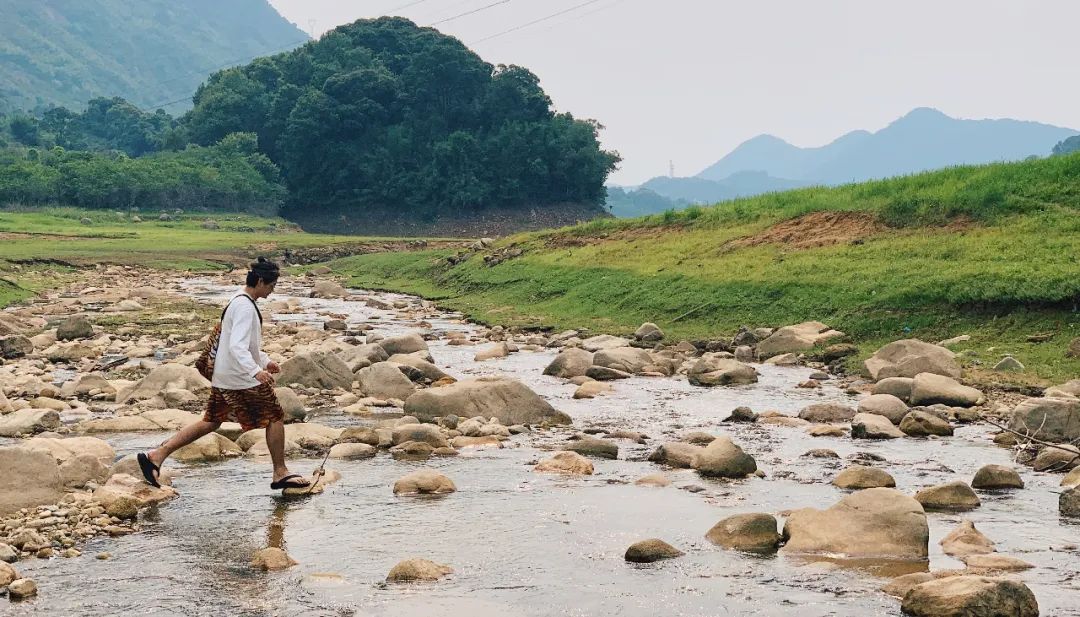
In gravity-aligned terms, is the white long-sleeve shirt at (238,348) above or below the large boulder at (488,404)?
above

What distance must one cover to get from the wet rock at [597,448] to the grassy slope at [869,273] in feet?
27.1

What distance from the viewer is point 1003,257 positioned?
23312 mm

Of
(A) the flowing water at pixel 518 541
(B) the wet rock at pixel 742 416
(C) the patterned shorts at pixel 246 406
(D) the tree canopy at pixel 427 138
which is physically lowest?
(A) the flowing water at pixel 518 541

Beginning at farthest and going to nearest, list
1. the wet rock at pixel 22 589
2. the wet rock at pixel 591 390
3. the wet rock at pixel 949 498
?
the wet rock at pixel 591 390 < the wet rock at pixel 949 498 < the wet rock at pixel 22 589

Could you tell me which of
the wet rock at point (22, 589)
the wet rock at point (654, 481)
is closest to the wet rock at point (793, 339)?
the wet rock at point (654, 481)

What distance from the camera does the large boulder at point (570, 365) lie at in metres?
21.0

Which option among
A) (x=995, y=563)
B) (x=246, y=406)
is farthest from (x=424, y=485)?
(x=995, y=563)

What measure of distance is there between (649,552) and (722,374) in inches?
436

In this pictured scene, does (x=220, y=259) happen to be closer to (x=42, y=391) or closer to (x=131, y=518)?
(x=42, y=391)

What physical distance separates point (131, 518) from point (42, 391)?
863 cm

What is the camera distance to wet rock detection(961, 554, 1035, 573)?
27.8 feet

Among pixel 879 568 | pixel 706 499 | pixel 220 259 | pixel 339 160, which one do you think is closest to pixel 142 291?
pixel 220 259

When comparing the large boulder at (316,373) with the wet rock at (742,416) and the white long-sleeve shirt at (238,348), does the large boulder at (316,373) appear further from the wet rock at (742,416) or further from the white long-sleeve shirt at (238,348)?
the white long-sleeve shirt at (238,348)

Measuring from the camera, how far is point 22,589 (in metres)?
7.78
